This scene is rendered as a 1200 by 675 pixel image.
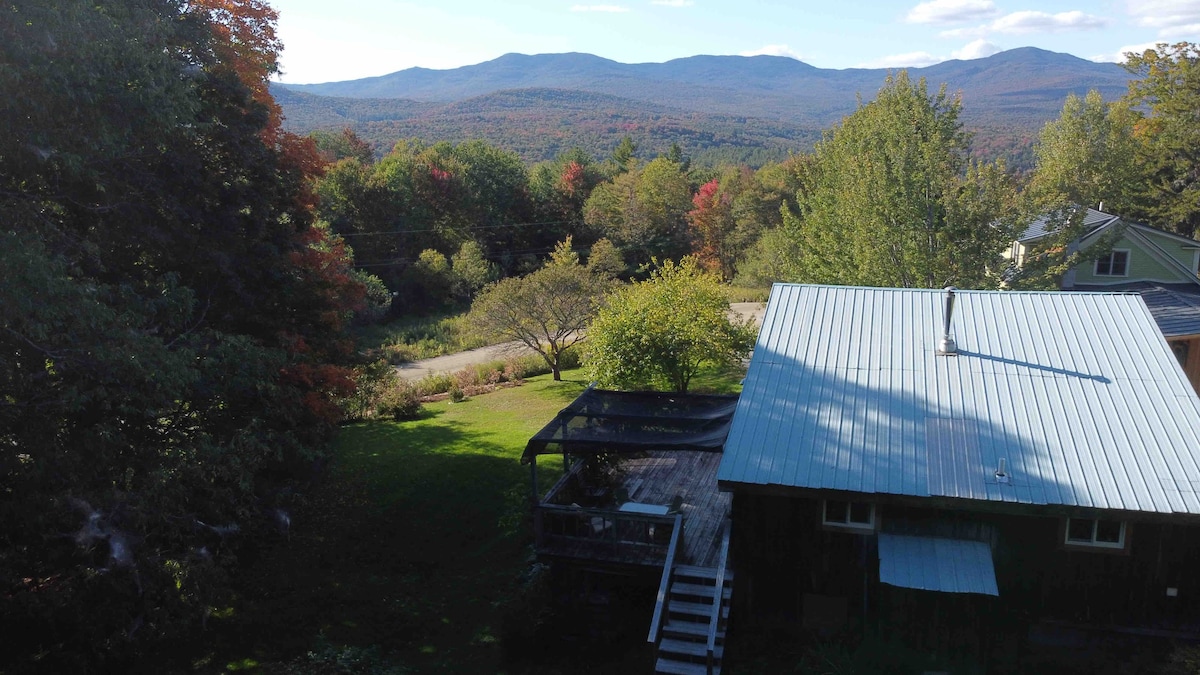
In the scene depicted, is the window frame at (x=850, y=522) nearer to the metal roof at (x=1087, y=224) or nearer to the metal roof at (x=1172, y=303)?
the metal roof at (x=1172, y=303)

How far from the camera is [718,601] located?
10844 mm

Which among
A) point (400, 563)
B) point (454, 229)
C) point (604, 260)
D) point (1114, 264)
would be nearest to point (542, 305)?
point (400, 563)

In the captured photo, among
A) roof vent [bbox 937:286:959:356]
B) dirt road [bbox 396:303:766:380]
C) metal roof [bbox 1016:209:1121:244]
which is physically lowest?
dirt road [bbox 396:303:766:380]

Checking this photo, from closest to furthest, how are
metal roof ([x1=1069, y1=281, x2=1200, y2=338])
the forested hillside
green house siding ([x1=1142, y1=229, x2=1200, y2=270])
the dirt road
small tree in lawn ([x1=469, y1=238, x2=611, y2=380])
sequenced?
1. metal roof ([x1=1069, y1=281, x2=1200, y2=338])
2. green house siding ([x1=1142, y1=229, x2=1200, y2=270])
3. small tree in lawn ([x1=469, y1=238, x2=611, y2=380])
4. the dirt road
5. the forested hillside

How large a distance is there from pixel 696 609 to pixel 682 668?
0.95m

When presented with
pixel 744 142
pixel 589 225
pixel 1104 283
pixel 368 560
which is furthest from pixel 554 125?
pixel 368 560

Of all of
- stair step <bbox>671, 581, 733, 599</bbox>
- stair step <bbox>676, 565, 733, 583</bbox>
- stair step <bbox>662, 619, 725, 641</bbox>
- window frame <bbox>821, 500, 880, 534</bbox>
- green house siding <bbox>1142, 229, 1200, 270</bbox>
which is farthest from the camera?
green house siding <bbox>1142, 229, 1200, 270</bbox>

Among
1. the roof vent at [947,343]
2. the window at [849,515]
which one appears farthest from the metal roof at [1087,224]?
the window at [849,515]

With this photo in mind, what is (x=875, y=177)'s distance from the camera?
22812 millimetres

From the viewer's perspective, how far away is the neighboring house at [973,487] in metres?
10.4

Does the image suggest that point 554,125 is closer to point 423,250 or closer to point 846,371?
Result: point 423,250

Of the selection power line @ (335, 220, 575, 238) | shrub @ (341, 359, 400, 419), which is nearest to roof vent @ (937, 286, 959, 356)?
shrub @ (341, 359, 400, 419)

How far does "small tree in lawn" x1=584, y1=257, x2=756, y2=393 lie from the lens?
A: 19594 millimetres

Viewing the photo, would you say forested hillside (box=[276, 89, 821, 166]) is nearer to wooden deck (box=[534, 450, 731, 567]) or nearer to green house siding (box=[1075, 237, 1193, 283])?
green house siding (box=[1075, 237, 1193, 283])
